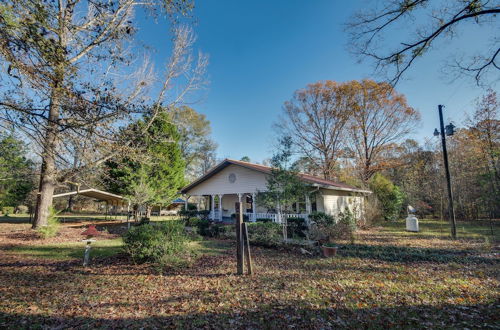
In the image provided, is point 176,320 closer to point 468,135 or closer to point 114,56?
point 114,56

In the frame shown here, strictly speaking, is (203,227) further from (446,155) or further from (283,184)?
(446,155)

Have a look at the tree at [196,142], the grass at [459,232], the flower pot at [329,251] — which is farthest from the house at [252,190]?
the tree at [196,142]

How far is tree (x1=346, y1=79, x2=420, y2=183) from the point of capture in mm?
23125

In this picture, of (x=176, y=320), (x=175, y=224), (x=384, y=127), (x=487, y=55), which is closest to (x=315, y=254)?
(x=175, y=224)

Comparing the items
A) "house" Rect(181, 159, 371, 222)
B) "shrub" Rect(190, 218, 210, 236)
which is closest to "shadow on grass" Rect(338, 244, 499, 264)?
"house" Rect(181, 159, 371, 222)

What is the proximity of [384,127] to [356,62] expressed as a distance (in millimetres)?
20042

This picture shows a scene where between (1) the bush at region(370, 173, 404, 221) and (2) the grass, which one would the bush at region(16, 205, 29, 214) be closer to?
(2) the grass

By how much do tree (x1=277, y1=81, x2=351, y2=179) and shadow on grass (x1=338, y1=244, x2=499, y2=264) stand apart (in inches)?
680

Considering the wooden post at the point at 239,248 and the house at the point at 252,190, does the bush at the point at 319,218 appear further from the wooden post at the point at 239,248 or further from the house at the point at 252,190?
the wooden post at the point at 239,248

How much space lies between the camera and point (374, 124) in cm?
2380

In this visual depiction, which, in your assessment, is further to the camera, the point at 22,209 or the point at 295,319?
the point at 22,209

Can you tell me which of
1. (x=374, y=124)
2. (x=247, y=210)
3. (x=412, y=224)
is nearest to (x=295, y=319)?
(x=412, y=224)

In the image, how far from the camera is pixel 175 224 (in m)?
7.08

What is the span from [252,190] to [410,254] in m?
Result: 10.1
